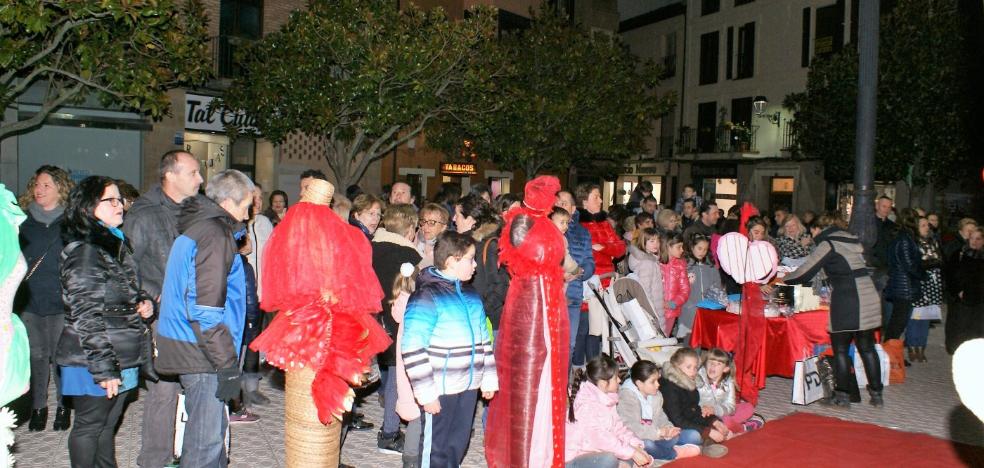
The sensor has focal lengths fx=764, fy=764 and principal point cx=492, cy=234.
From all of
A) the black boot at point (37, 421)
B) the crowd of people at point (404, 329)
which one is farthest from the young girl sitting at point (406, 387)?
the black boot at point (37, 421)

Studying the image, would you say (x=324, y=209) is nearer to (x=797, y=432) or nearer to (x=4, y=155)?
(x=797, y=432)

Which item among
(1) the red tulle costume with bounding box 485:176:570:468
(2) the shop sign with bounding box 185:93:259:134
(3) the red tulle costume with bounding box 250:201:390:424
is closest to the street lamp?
(2) the shop sign with bounding box 185:93:259:134

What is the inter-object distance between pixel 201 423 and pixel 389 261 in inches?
81.9

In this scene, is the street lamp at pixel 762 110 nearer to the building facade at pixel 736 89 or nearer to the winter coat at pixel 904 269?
the building facade at pixel 736 89

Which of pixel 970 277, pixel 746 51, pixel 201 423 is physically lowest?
pixel 201 423

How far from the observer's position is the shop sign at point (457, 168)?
26859mm

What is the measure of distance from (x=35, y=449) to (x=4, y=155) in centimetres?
1202

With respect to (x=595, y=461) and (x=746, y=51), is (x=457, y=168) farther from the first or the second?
(x=595, y=461)

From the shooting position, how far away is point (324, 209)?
4004mm

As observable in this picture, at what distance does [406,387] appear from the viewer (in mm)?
5047

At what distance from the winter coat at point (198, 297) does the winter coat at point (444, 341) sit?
3.37 ft

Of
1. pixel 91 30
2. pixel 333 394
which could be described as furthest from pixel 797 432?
pixel 91 30

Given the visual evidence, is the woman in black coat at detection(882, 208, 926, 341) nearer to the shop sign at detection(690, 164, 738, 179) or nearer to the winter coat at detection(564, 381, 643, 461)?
the winter coat at detection(564, 381, 643, 461)

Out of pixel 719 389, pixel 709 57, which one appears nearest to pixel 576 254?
pixel 719 389
